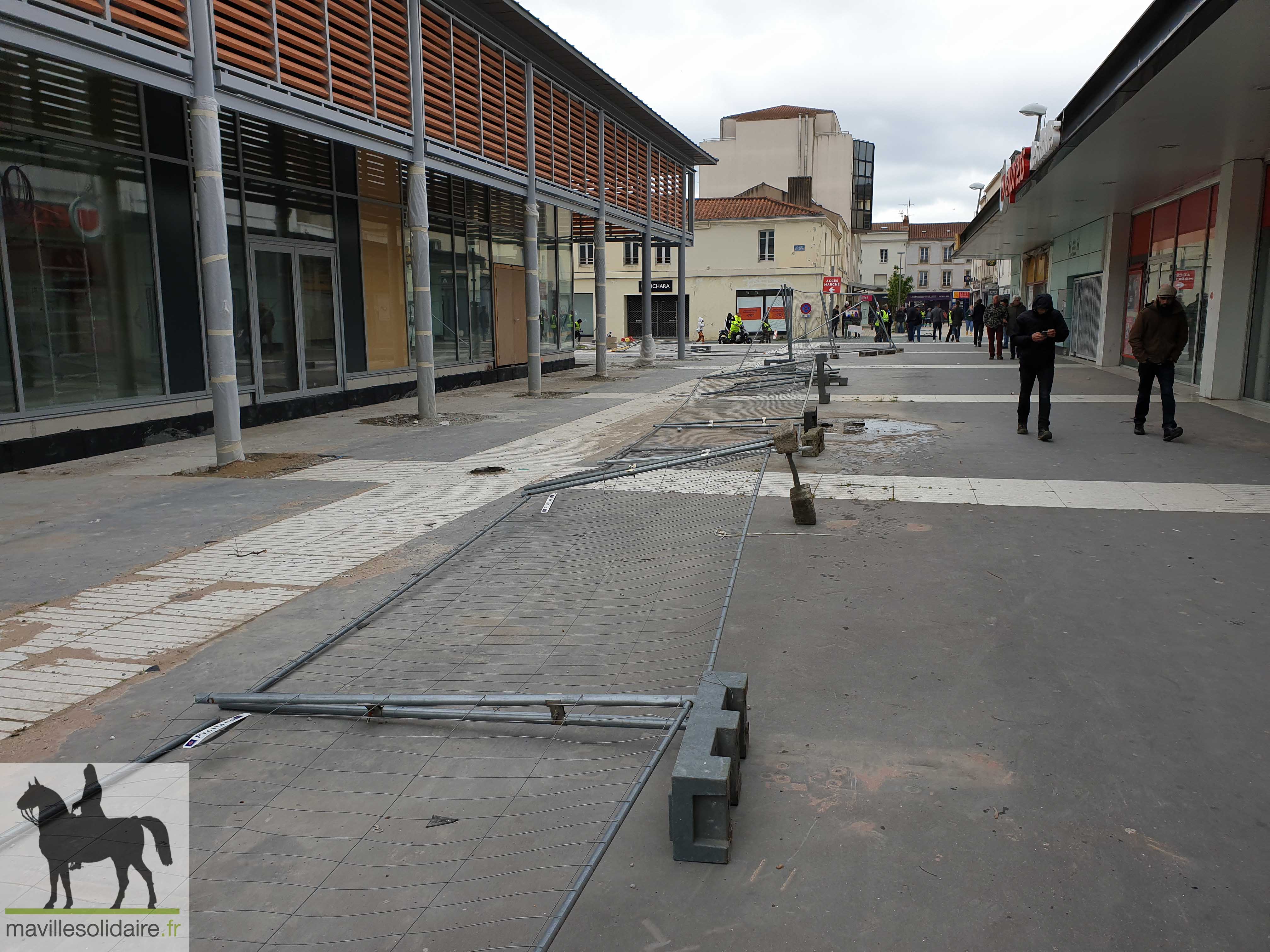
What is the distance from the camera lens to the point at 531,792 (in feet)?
10.8

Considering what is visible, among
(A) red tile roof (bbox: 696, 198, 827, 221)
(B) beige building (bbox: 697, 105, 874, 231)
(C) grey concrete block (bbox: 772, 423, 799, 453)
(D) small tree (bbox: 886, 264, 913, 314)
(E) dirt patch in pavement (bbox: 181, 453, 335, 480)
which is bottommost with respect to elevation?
(E) dirt patch in pavement (bbox: 181, 453, 335, 480)

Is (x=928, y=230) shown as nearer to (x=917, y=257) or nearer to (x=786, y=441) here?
(x=917, y=257)

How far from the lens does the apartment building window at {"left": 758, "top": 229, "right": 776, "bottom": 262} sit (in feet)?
173

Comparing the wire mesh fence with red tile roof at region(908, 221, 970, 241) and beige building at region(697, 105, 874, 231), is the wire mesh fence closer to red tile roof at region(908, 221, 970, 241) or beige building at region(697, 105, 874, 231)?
beige building at region(697, 105, 874, 231)

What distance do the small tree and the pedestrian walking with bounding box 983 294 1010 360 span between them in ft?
197

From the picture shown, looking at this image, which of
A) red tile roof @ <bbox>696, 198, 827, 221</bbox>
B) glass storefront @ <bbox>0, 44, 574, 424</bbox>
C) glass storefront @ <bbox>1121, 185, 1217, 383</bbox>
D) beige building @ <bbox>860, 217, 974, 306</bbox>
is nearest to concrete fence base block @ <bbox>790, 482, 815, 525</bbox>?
glass storefront @ <bbox>0, 44, 574, 424</bbox>

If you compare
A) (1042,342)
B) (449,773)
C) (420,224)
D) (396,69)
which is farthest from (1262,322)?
(449,773)

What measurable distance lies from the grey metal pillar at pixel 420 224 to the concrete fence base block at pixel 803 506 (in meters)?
8.27

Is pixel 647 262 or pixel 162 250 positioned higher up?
pixel 647 262

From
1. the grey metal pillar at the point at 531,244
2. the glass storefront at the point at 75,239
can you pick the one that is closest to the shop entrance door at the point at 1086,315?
the grey metal pillar at the point at 531,244

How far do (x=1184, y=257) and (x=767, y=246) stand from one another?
36266 mm

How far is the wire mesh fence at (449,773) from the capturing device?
8.61 feet

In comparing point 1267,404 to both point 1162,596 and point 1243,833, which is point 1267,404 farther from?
point 1243,833

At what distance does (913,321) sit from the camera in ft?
145
